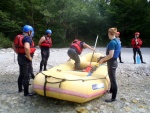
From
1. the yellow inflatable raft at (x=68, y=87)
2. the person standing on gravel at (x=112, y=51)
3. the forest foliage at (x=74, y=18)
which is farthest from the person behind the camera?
the forest foliage at (x=74, y=18)

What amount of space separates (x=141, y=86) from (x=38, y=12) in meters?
13.7

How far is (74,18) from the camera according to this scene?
16.5 meters

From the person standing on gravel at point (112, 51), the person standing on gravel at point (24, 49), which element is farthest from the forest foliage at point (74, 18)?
the person standing on gravel at point (112, 51)

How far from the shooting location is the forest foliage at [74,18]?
16.2 m

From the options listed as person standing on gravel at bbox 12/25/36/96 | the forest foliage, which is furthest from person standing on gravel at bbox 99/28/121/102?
the forest foliage

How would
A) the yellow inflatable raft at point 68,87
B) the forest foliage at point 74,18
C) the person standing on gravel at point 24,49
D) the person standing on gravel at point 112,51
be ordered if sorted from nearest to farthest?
the yellow inflatable raft at point 68,87 < the person standing on gravel at point 112,51 < the person standing on gravel at point 24,49 < the forest foliage at point 74,18

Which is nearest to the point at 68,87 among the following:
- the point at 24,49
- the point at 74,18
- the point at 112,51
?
the point at 112,51

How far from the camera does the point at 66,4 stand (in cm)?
1587

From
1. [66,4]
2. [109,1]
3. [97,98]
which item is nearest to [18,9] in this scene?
[66,4]

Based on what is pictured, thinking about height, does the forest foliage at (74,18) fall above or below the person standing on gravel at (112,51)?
above

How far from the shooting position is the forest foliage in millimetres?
16219

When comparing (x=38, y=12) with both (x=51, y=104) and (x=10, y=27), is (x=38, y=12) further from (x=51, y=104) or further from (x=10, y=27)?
(x=51, y=104)

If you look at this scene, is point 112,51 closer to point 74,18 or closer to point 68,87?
point 68,87

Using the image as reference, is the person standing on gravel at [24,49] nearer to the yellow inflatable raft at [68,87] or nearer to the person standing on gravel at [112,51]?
the yellow inflatable raft at [68,87]
